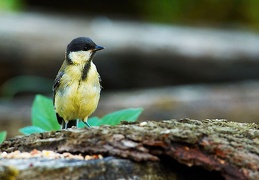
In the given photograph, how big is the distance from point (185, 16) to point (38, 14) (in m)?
3.18

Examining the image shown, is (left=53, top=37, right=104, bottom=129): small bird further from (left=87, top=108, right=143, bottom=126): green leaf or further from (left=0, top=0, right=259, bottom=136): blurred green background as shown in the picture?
(left=0, top=0, right=259, bottom=136): blurred green background

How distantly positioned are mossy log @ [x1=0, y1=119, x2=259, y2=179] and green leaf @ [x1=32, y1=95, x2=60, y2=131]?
64 cm

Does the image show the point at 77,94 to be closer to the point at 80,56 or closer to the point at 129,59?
the point at 80,56

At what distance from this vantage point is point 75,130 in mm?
2762

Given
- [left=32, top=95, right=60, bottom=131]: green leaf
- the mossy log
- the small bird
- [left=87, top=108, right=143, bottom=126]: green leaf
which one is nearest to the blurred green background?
the small bird

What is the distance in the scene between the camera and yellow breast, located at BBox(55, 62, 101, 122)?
429 cm

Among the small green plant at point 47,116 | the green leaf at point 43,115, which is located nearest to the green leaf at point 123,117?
the small green plant at point 47,116

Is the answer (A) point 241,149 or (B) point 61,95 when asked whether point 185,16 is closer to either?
(B) point 61,95

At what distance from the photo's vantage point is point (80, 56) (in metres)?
4.37

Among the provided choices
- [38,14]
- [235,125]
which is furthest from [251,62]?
[235,125]

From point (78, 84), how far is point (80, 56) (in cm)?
20

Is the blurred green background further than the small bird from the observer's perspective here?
Yes

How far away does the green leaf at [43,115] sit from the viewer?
3385 mm

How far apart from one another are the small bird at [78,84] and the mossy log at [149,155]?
5.01 ft
